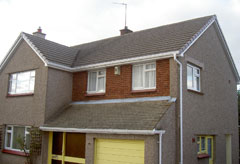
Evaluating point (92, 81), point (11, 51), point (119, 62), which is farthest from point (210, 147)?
point (11, 51)

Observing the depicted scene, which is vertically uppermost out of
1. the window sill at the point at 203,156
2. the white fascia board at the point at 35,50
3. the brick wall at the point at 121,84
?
the white fascia board at the point at 35,50

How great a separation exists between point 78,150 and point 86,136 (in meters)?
1.16

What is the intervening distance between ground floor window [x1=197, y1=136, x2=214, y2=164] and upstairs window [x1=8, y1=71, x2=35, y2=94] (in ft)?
29.3

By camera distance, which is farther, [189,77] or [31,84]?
[31,84]

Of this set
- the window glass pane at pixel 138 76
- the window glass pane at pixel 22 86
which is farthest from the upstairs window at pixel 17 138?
the window glass pane at pixel 138 76

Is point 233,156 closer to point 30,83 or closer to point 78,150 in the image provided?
point 78,150

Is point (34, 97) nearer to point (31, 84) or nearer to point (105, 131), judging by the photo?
point (31, 84)

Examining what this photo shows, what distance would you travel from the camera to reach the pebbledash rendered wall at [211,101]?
11.9 meters

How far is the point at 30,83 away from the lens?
49.9ft

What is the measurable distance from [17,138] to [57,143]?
9.69ft

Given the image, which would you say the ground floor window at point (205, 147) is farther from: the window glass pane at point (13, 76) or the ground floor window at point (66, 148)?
the window glass pane at point (13, 76)

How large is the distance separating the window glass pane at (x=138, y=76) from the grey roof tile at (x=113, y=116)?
105 centimetres

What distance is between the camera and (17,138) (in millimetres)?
15094

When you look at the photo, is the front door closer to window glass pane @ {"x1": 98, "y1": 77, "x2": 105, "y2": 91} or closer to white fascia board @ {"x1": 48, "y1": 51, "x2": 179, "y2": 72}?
white fascia board @ {"x1": 48, "y1": 51, "x2": 179, "y2": 72}
